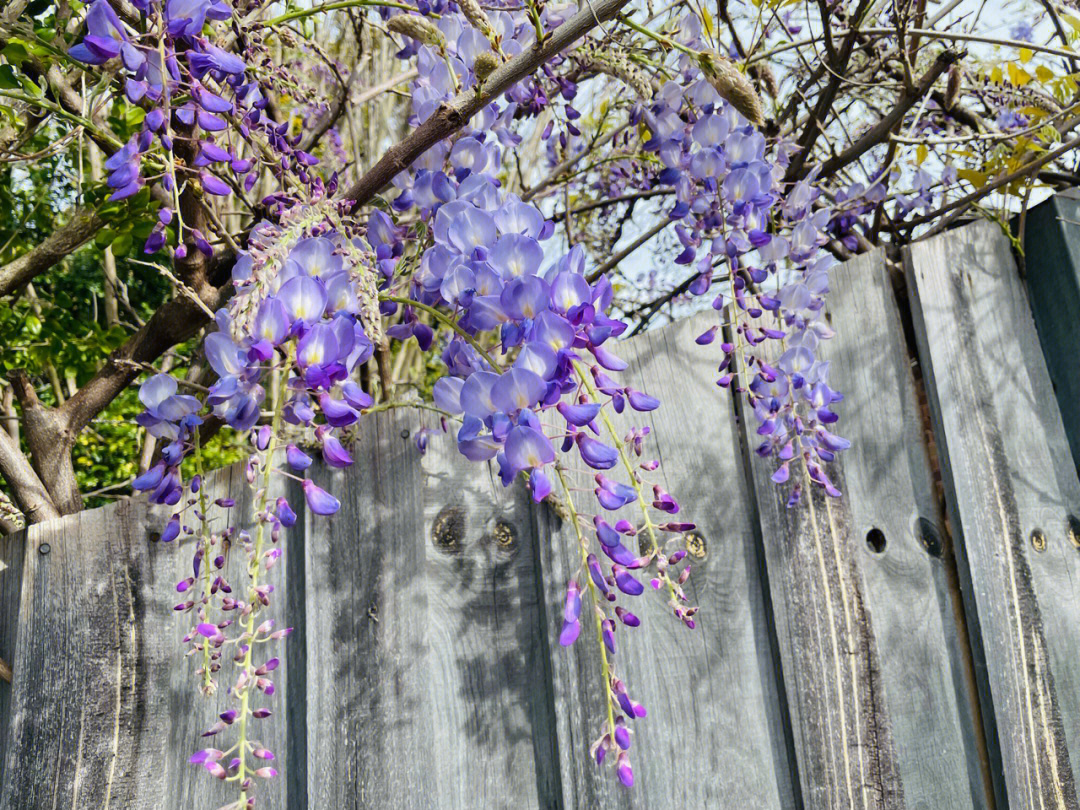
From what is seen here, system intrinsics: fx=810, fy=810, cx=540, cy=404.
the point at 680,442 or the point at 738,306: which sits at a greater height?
the point at 738,306

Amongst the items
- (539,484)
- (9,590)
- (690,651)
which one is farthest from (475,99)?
(9,590)

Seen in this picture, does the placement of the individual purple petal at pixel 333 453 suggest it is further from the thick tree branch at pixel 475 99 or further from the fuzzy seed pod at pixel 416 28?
the fuzzy seed pod at pixel 416 28

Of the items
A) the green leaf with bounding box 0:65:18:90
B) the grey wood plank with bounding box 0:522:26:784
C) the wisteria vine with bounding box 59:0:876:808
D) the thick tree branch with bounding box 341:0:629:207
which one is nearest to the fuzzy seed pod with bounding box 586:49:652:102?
the wisteria vine with bounding box 59:0:876:808

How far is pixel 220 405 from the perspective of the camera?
2.70ft

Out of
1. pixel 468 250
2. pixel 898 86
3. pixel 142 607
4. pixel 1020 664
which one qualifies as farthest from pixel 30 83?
pixel 1020 664

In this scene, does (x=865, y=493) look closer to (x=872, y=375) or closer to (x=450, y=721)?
(x=872, y=375)

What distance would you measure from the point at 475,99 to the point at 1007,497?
118 centimetres

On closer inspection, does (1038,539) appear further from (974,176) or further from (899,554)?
(974,176)

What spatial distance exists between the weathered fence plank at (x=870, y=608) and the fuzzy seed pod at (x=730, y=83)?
608 mm

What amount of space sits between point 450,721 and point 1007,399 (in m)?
1.17

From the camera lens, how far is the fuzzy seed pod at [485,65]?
909mm

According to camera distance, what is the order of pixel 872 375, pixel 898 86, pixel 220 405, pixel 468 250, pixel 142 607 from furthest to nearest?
pixel 898 86
pixel 872 375
pixel 142 607
pixel 468 250
pixel 220 405

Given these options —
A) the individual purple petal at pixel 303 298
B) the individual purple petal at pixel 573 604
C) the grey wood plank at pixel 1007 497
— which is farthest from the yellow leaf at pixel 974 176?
the individual purple petal at pixel 303 298

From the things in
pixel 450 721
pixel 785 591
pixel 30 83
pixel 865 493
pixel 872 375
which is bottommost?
pixel 450 721
